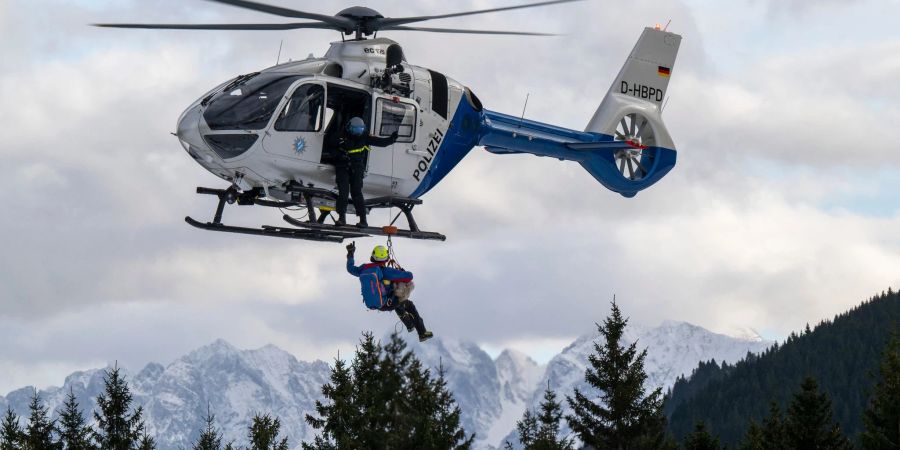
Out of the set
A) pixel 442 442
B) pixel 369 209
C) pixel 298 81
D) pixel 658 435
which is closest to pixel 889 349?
pixel 658 435

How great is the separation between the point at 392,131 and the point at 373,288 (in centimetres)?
357

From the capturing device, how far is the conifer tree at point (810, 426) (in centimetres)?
4591

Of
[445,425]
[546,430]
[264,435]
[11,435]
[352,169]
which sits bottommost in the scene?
[445,425]

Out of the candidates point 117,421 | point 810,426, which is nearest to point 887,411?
point 810,426

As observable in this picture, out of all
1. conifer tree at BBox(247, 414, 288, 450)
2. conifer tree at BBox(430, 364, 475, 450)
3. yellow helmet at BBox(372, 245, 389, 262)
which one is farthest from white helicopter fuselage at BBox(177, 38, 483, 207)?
conifer tree at BBox(247, 414, 288, 450)

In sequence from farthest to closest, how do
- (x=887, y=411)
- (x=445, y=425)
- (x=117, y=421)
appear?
(x=117, y=421), (x=445, y=425), (x=887, y=411)

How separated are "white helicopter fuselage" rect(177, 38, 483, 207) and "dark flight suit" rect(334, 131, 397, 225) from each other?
250 millimetres

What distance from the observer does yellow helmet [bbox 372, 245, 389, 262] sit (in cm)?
3152

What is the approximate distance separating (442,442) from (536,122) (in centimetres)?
1009

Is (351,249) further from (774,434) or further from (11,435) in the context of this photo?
(11,435)

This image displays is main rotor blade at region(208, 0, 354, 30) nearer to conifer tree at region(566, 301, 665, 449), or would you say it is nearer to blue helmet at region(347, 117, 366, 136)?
blue helmet at region(347, 117, 366, 136)

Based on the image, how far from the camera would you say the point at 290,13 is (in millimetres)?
29688

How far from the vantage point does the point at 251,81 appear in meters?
30.2

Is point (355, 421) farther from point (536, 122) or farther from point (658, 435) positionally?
point (536, 122)
